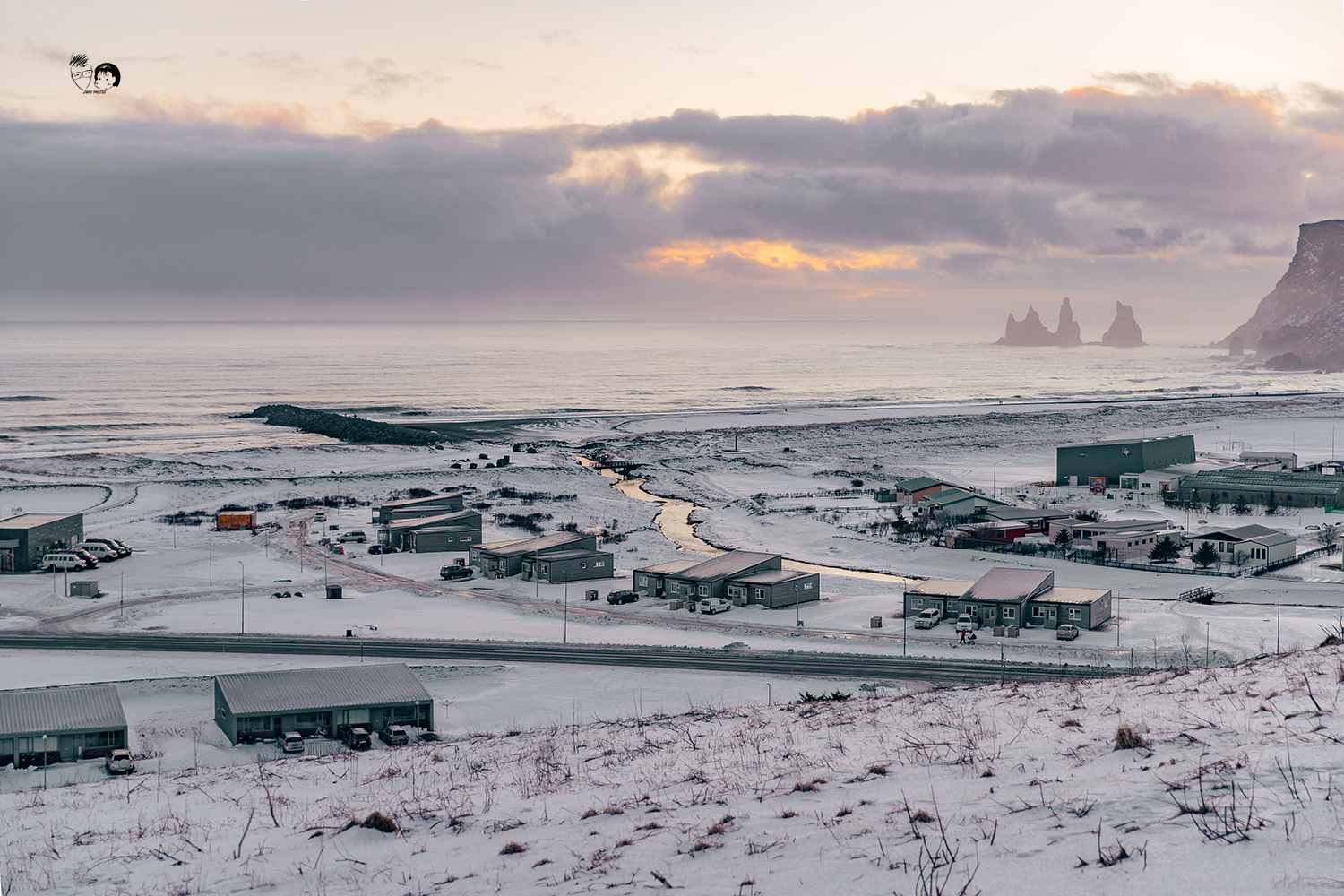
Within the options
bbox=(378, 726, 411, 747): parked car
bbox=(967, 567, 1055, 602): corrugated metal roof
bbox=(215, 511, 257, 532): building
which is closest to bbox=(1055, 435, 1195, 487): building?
bbox=(967, 567, 1055, 602): corrugated metal roof

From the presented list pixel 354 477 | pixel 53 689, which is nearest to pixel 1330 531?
pixel 53 689

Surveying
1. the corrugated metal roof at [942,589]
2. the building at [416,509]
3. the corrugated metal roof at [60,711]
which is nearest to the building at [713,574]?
the corrugated metal roof at [942,589]

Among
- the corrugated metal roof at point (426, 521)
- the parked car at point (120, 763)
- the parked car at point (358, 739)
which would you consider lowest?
the parked car at point (358, 739)

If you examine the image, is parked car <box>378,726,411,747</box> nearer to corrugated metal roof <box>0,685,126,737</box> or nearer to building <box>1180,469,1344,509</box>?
corrugated metal roof <box>0,685,126,737</box>

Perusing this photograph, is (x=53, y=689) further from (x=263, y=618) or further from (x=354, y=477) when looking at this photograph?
(x=354, y=477)

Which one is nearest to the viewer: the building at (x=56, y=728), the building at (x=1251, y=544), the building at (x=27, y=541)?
the building at (x=56, y=728)

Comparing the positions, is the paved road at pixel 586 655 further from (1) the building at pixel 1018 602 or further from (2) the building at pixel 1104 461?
(2) the building at pixel 1104 461

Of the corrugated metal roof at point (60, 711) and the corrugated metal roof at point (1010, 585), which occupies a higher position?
the corrugated metal roof at point (1010, 585)

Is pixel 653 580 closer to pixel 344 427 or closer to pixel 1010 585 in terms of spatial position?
pixel 1010 585
